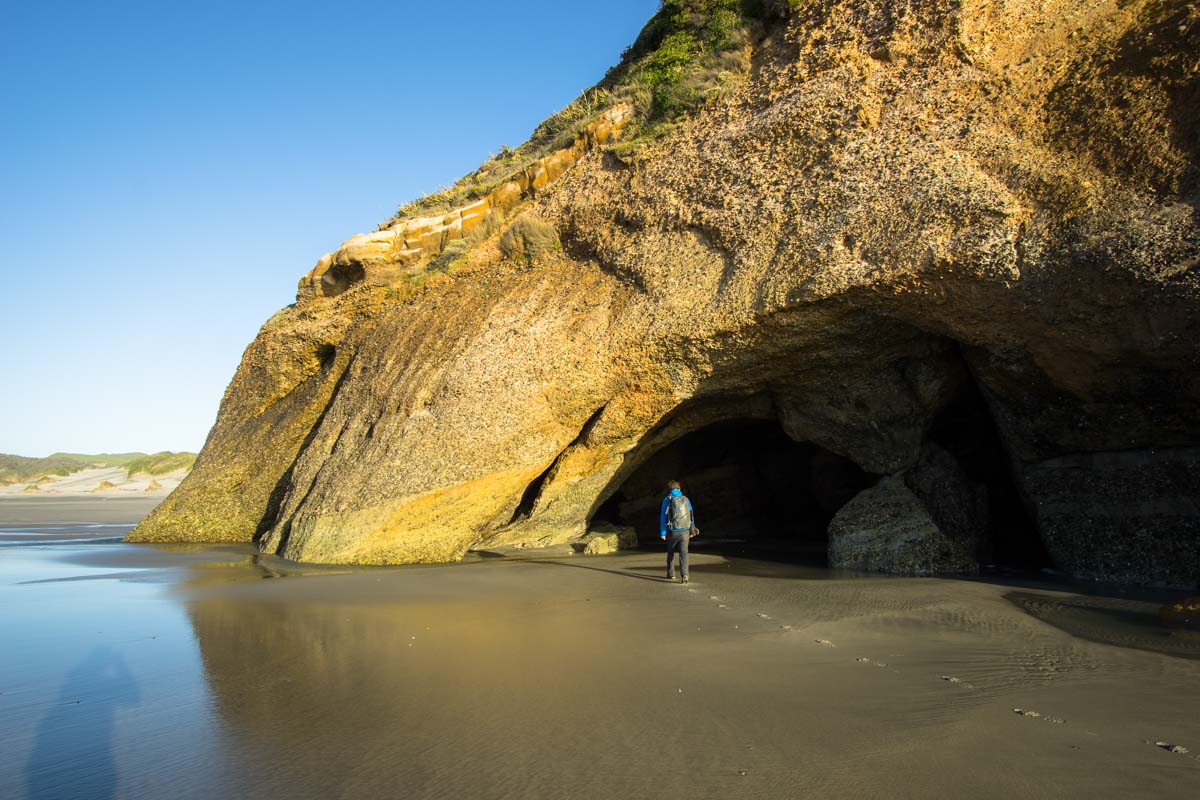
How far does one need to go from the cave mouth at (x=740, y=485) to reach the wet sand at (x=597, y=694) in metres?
7.40

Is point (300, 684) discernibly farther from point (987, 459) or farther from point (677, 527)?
point (987, 459)

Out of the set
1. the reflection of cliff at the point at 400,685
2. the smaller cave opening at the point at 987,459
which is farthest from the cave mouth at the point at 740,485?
the reflection of cliff at the point at 400,685

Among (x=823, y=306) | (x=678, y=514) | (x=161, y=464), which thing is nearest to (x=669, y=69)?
(x=823, y=306)

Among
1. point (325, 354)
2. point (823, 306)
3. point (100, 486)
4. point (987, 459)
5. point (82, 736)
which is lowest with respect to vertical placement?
point (82, 736)

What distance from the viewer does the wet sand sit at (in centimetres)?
353

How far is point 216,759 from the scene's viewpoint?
3.80m

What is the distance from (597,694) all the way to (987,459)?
35.0ft

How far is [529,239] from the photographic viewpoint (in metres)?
13.3

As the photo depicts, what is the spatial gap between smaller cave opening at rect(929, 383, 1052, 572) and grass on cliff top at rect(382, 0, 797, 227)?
21.4ft

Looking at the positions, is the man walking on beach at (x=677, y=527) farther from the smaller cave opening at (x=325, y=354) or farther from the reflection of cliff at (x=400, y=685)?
the smaller cave opening at (x=325, y=354)

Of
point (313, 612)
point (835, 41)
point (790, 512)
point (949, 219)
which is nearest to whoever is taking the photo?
point (313, 612)

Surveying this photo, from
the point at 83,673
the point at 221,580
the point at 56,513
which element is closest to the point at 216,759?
the point at 83,673

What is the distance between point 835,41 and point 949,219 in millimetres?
3690

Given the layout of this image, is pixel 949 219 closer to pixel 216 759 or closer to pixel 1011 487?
pixel 1011 487
